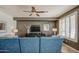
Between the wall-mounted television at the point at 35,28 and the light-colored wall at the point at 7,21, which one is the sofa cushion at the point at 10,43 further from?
the wall-mounted television at the point at 35,28

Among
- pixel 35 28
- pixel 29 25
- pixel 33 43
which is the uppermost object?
pixel 29 25

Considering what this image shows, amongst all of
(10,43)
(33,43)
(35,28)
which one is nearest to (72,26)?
(35,28)

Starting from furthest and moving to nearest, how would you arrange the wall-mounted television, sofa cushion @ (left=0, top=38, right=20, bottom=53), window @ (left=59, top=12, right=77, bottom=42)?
the wall-mounted television < window @ (left=59, top=12, right=77, bottom=42) < sofa cushion @ (left=0, top=38, right=20, bottom=53)

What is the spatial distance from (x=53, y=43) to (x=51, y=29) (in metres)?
2.44

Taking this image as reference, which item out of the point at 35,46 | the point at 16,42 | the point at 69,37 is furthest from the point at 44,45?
the point at 69,37

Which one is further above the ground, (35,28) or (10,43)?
(35,28)

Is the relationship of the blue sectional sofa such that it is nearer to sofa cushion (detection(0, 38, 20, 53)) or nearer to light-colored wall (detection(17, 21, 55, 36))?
sofa cushion (detection(0, 38, 20, 53))

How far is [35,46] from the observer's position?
15.0ft

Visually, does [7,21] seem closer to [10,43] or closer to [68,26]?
[10,43]

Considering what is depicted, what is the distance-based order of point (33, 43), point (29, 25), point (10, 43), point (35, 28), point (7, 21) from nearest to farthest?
1. point (10, 43)
2. point (33, 43)
3. point (7, 21)
4. point (29, 25)
5. point (35, 28)

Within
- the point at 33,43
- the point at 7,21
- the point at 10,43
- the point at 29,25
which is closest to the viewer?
the point at 10,43

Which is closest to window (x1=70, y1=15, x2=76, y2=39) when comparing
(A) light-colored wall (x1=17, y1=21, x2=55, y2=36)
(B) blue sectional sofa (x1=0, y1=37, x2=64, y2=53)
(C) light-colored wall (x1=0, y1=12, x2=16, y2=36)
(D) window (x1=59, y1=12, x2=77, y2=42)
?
(D) window (x1=59, y1=12, x2=77, y2=42)
